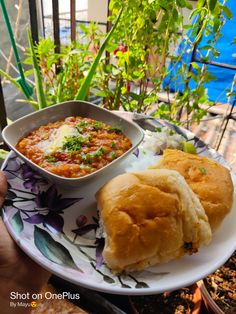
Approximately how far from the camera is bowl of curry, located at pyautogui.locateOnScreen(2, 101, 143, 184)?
1.21 meters

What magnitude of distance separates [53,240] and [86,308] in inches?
29.2

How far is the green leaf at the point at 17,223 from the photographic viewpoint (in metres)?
1.04

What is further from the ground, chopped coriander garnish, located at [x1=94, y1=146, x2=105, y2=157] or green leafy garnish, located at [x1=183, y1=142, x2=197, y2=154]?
chopped coriander garnish, located at [x1=94, y1=146, x2=105, y2=157]

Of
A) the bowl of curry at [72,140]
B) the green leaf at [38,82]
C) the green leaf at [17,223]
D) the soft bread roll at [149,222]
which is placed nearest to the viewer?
the soft bread roll at [149,222]

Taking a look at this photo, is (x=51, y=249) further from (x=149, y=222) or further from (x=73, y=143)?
(x=73, y=143)

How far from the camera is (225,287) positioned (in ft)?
5.29

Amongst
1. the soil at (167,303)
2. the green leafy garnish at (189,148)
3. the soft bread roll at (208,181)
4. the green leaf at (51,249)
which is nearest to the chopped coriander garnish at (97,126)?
the soft bread roll at (208,181)

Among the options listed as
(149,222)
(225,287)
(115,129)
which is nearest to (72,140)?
(115,129)

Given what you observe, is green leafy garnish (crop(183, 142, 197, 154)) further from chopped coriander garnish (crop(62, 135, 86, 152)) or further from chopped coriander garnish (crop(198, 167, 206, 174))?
chopped coriander garnish (crop(62, 135, 86, 152))

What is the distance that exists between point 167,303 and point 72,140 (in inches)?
42.6

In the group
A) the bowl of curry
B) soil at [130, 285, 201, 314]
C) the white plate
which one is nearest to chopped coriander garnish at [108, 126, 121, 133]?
the bowl of curry

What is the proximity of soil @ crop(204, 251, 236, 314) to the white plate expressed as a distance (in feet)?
2.12

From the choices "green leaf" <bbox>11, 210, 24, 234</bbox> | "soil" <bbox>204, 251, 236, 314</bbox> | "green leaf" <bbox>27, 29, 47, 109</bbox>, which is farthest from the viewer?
"green leaf" <bbox>27, 29, 47, 109</bbox>

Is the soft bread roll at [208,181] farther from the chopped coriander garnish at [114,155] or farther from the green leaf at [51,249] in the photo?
the green leaf at [51,249]
